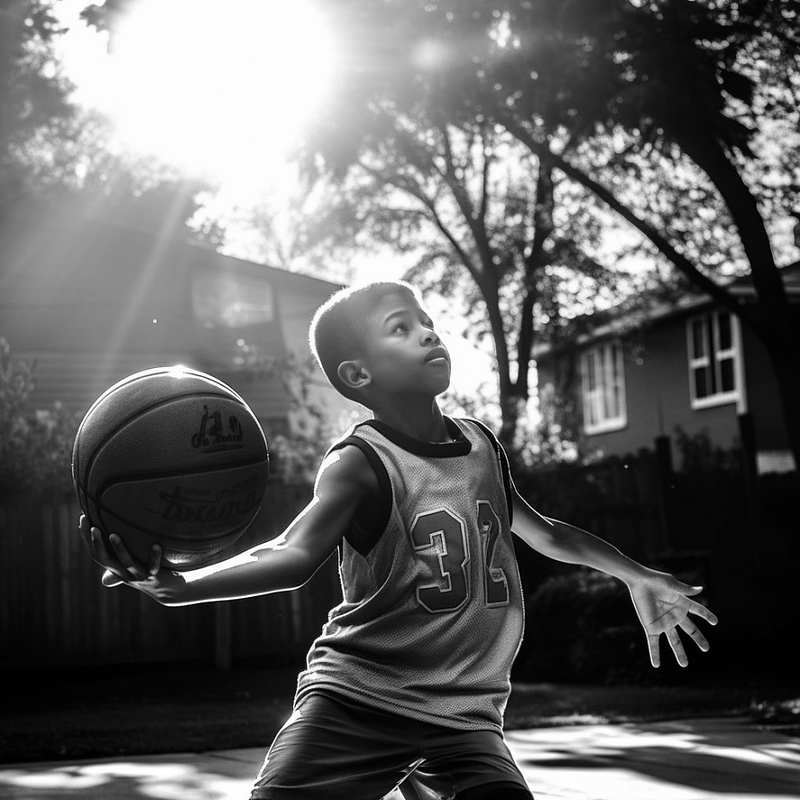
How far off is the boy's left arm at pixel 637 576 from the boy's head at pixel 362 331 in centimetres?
50

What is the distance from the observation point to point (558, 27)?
1102cm

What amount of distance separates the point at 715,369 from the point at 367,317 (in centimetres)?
2430

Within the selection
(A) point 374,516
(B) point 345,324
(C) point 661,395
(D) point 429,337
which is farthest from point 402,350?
(C) point 661,395

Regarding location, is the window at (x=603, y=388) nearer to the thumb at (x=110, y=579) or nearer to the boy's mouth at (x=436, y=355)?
the boy's mouth at (x=436, y=355)

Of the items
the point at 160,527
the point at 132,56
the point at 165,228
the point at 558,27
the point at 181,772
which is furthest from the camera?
the point at 165,228

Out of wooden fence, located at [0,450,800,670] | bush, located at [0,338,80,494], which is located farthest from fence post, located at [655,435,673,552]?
bush, located at [0,338,80,494]

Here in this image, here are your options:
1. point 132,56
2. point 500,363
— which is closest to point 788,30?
point 132,56

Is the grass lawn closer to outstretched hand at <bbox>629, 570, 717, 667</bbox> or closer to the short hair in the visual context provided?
outstretched hand at <bbox>629, 570, 717, 667</bbox>

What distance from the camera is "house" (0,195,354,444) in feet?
74.9

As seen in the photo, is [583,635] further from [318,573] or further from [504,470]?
[504,470]

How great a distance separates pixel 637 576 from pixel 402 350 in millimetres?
846

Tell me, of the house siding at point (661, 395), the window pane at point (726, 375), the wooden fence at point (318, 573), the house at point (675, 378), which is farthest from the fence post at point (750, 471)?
the window pane at point (726, 375)

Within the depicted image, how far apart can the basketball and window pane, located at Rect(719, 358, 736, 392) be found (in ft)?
78.4

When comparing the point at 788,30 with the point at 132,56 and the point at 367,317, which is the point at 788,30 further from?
the point at 367,317
